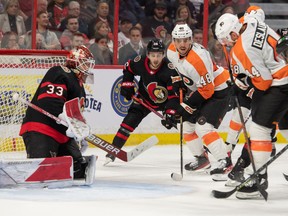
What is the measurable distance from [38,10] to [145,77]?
1336 mm

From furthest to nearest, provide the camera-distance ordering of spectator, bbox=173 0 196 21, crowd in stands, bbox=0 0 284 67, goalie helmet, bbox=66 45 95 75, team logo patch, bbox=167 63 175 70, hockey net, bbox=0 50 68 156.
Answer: spectator, bbox=173 0 196 21 → crowd in stands, bbox=0 0 284 67 → team logo patch, bbox=167 63 175 70 → hockey net, bbox=0 50 68 156 → goalie helmet, bbox=66 45 95 75

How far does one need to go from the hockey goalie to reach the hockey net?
0.97 meters

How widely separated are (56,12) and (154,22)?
3.38 feet

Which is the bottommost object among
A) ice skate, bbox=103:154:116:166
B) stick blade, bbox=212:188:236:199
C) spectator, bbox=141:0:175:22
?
ice skate, bbox=103:154:116:166

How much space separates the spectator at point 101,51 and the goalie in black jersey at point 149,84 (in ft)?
3.59

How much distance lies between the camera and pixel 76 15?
8281mm

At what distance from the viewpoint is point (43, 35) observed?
8.12 meters

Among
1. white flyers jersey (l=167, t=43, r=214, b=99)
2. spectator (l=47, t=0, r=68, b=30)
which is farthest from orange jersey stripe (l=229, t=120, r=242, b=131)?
spectator (l=47, t=0, r=68, b=30)

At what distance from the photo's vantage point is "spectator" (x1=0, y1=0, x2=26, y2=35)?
310 inches

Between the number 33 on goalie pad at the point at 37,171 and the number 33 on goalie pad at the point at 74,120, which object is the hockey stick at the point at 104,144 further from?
the number 33 on goalie pad at the point at 37,171

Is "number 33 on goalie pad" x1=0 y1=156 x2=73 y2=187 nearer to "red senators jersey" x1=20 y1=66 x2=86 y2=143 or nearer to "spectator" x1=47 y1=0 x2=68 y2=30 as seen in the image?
"red senators jersey" x1=20 y1=66 x2=86 y2=143

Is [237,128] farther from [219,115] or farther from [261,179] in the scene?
[261,179]

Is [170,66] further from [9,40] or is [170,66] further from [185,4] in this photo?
[185,4]

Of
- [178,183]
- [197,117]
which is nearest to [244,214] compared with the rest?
[178,183]
